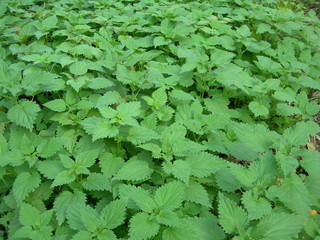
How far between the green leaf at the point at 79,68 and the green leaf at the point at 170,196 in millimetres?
1767

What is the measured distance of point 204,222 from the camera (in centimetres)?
197

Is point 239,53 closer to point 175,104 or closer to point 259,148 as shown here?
point 175,104

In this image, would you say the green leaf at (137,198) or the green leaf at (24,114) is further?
the green leaf at (24,114)

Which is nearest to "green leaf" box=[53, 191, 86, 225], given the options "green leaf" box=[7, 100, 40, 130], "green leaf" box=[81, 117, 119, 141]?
"green leaf" box=[81, 117, 119, 141]

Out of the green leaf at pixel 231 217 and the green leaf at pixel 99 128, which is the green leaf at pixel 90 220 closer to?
the green leaf at pixel 99 128

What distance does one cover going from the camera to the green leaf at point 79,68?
3.05 metres

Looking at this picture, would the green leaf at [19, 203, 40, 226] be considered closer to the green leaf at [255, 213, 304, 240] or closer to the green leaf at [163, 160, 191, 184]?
the green leaf at [163, 160, 191, 184]

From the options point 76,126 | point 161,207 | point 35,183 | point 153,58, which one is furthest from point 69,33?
point 161,207

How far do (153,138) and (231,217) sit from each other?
938mm

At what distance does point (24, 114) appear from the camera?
2.56m

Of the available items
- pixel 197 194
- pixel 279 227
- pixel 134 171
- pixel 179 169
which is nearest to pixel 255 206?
pixel 279 227

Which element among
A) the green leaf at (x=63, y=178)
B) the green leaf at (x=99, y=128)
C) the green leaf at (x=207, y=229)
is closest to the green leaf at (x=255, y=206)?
the green leaf at (x=207, y=229)

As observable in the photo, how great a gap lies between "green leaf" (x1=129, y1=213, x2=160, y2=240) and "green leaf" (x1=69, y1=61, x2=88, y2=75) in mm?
1878

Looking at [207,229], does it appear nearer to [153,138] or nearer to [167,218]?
[167,218]
